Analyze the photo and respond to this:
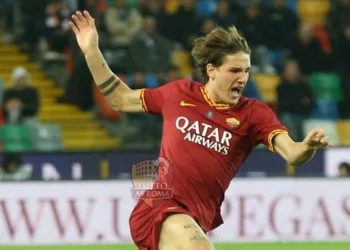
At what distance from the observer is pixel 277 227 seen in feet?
44.5

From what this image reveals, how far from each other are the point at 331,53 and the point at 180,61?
2.43 metres

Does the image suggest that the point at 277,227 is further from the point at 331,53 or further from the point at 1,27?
the point at 1,27

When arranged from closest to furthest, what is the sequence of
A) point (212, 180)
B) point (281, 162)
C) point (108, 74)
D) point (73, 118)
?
point (212, 180) < point (108, 74) < point (281, 162) < point (73, 118)

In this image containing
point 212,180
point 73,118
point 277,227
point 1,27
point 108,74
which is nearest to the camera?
point 212,180

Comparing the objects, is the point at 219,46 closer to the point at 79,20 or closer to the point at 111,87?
the point at 111,87

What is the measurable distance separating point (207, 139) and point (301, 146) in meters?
0.72

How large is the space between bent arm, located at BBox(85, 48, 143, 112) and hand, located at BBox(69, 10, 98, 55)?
0.15 ft

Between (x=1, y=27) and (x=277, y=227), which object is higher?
(x=1, y=27)

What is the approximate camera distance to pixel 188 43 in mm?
17453

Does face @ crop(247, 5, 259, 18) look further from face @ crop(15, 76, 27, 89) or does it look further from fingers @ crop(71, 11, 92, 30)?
fingers @ crop(71, 11, 92, 30)

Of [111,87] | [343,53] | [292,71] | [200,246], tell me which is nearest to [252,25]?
[292,71]

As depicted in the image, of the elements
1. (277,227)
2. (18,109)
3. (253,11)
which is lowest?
(277,227)

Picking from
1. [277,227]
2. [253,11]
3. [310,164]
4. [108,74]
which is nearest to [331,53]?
[253,11]

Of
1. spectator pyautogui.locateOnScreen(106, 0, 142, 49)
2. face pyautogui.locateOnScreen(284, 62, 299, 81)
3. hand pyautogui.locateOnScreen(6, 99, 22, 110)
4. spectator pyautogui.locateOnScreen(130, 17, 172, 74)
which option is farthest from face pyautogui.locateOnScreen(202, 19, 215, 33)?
hand pyautogui.locateOnScreen(6, 99, 22, 110)
